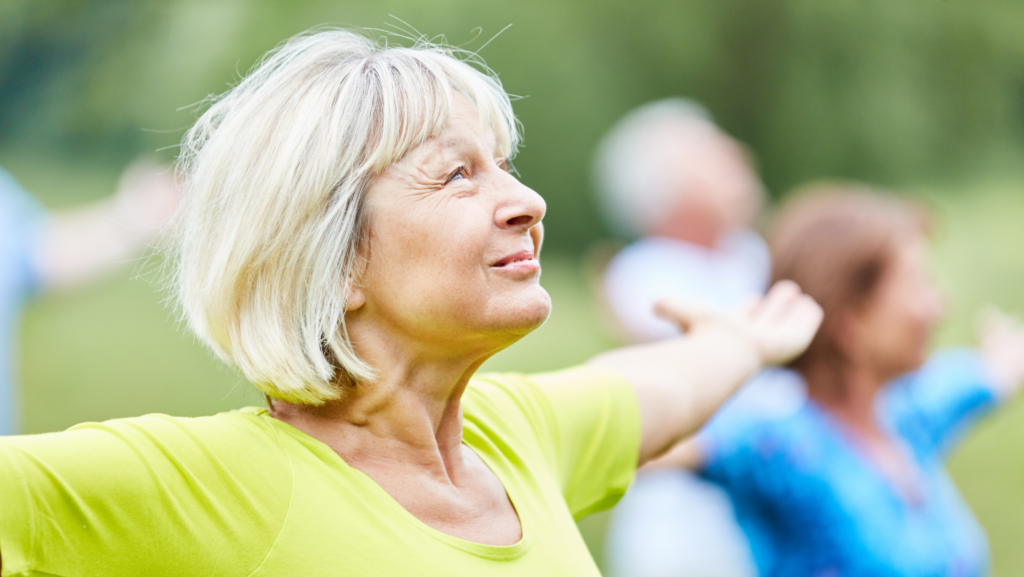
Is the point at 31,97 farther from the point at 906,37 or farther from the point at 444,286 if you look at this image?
the point at 906,37

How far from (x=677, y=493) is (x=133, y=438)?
2.32m

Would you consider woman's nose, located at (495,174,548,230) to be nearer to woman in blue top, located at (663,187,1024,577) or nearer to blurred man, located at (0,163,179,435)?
woman in blue top, located at (663,187,1024,577)

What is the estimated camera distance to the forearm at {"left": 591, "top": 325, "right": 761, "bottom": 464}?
50.4 inches

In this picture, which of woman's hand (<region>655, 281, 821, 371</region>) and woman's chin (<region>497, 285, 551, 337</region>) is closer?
woman's chin (<region>497, 285, 551, 337</region>)

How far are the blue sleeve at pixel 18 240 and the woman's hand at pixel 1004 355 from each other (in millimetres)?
2816

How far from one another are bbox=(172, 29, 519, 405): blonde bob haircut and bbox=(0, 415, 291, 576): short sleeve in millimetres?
112

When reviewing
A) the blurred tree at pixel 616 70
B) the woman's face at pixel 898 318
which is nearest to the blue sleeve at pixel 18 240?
the blurred tree at pixel 616 70

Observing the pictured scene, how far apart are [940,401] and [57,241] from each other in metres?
2.74

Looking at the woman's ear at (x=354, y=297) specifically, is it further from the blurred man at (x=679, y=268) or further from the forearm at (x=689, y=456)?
the blurred man at (x=679, y=268)

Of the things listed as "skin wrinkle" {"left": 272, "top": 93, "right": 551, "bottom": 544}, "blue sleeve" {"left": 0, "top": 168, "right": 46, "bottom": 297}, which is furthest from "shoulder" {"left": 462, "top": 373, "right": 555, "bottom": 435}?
"blue sleeve" {"left": 0, "top": 168, "right": 46, "bottom": 297}

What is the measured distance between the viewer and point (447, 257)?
0.91 meters

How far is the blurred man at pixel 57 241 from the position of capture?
2.68m

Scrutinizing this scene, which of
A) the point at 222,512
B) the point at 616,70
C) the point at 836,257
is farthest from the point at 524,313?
the point at 616,70

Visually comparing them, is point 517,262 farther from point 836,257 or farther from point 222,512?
point 836,257
